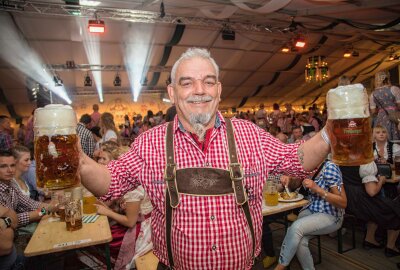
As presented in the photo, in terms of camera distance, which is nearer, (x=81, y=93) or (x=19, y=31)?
(x=19, y=31)

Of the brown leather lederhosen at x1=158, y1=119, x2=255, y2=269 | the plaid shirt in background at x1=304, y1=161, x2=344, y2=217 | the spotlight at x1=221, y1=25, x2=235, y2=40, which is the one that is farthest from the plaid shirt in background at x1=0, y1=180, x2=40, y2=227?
the spotlight at x1=221, y1=25, x2=235, y2=40

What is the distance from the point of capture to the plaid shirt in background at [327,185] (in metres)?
2.68

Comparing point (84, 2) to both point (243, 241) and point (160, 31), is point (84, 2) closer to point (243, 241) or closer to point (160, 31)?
point (160, 31)

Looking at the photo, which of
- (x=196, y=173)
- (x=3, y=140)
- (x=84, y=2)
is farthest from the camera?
(x=84, y=2)

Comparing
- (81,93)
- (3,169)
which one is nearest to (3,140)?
(3,169)

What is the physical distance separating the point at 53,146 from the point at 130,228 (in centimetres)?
182

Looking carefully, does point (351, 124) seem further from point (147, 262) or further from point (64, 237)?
point (64, 237)

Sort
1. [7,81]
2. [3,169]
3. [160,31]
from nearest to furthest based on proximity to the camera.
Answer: [3,169] → [160,31] → [7,81]

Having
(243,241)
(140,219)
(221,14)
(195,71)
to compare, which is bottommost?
(140,219)

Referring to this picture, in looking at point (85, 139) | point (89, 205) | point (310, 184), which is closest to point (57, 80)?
point (85, 139)

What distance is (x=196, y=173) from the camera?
1.21m

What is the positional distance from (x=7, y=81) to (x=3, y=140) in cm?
706

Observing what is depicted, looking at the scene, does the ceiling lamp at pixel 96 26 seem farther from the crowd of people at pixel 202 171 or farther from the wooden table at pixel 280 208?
the crowd of people at pixel 202 171

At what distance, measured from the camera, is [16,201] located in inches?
108
